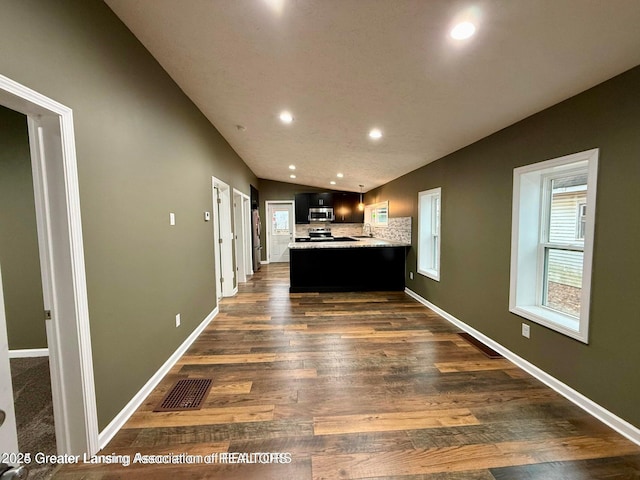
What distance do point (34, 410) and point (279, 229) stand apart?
6.77 metres

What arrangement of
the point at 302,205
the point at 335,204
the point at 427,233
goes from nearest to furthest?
the point at 427,233 < the point at 302,205 < the point at 335,204

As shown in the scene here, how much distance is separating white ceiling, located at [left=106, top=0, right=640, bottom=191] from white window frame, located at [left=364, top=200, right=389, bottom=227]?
10.6ft

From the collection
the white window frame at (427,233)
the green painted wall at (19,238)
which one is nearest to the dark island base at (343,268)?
the white window frame at (427,233)

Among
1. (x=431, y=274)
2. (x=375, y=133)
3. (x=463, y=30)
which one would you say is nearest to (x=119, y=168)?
(x=463, y=30)

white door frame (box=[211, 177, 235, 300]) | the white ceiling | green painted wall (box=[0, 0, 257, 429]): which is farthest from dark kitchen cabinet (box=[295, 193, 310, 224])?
green painted wall (box=[0, 0, 257, 429])

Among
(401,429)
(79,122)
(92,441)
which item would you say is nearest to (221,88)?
(79,122)

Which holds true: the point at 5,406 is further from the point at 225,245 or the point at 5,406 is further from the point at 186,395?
the point at 225,245

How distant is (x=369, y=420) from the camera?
1834 millimetres

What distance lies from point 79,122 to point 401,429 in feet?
8.86

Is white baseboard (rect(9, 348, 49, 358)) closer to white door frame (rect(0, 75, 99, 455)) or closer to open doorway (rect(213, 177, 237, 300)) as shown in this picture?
white door frame (rect(0, 75, 99, 455))

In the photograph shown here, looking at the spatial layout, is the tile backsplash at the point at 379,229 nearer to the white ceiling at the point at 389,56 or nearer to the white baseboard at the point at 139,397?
the white ceiling at the point at 389,56

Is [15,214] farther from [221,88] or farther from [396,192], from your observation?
[396,192]

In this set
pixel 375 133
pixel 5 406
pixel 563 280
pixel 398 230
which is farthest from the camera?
pixel 398 230

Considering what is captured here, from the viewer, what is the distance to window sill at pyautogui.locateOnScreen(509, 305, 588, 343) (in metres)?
2.04
